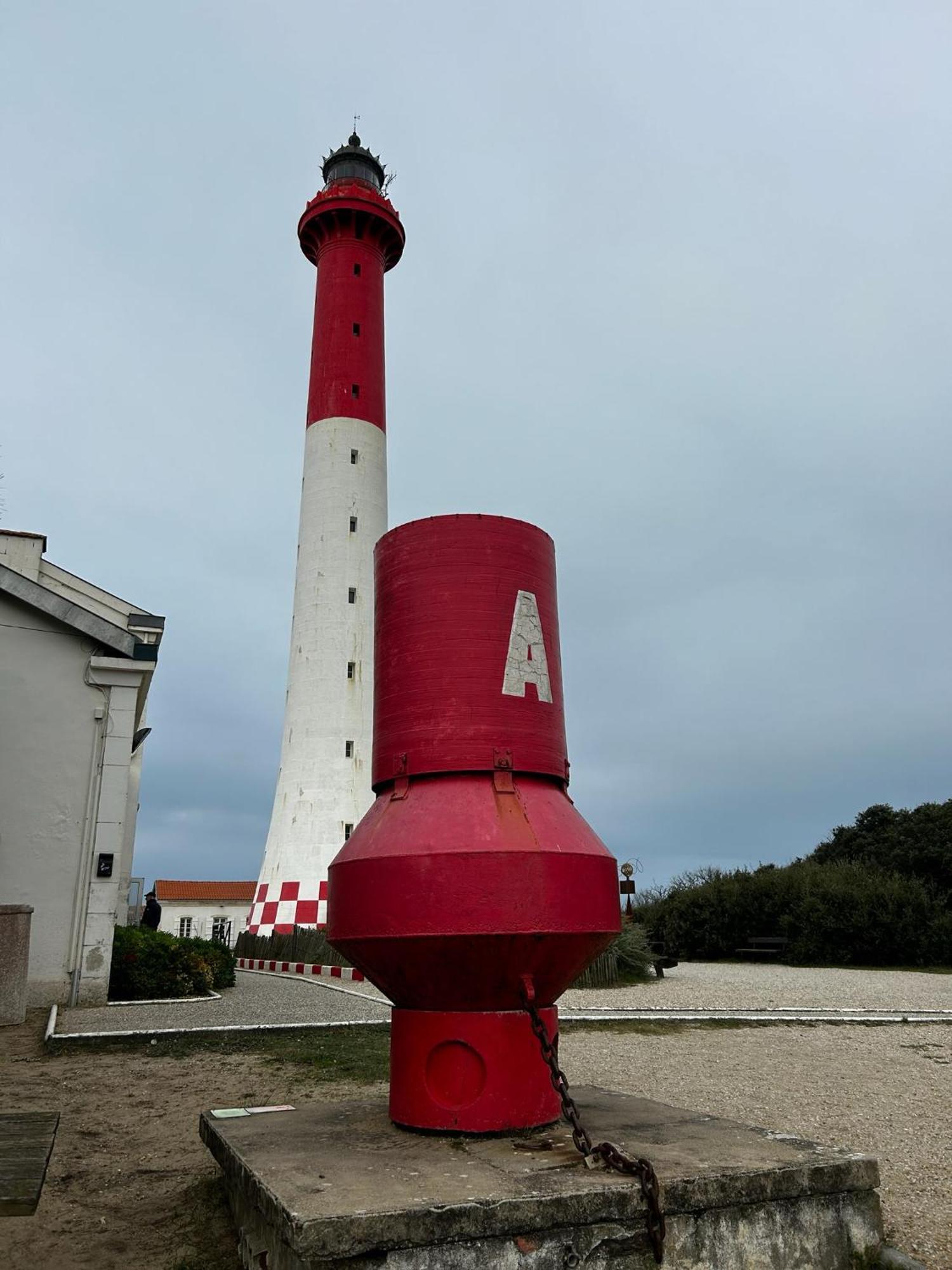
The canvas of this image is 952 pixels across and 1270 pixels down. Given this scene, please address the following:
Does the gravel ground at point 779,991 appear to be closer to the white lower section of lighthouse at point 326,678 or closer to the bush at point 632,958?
the bush at point 632,958

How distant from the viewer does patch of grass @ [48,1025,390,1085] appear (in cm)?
788

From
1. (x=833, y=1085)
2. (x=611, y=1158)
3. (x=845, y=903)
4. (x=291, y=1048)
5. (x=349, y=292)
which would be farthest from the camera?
(x=349, y=292)

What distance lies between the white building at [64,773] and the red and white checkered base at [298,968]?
19.4ft

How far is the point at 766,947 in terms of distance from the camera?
1030 inches

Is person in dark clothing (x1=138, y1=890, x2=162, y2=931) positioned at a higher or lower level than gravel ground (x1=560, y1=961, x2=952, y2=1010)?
higher

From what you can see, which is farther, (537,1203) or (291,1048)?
(291,1048)

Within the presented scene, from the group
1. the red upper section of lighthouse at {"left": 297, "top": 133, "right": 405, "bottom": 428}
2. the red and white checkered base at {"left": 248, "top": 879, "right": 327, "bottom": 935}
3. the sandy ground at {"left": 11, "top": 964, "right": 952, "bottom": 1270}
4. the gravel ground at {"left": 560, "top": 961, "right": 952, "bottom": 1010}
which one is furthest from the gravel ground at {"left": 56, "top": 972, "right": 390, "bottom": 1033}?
the red upper section of lighthouse at {"left": 297, "top": 133, "right": 405, "bottom": 428}

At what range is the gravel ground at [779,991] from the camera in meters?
14.0

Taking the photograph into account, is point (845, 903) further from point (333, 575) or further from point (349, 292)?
point (349, 292)

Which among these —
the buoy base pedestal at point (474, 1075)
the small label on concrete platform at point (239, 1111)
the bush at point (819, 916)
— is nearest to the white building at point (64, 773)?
the small label on concrete platform at point (239, 1111)

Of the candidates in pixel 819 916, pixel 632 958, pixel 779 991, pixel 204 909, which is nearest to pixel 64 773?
pixel 632 958

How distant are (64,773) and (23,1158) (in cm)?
988

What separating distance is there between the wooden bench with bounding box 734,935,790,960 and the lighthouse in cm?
1152

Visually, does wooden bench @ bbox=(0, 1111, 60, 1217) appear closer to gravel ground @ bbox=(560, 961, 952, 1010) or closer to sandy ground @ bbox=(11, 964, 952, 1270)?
sandy ground @ bbox=(11, 964, 952, 1270)
